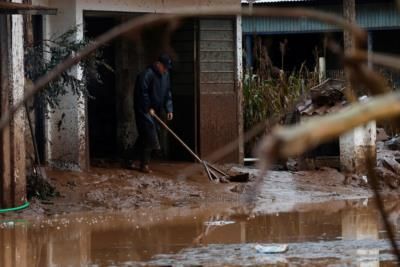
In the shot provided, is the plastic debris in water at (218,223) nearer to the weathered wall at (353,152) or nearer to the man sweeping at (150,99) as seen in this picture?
the man sweeping at (150,99)

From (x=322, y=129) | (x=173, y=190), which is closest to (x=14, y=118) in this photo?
(x=173, y=190)

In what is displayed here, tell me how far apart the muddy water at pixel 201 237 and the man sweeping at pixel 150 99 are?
2.23 metres

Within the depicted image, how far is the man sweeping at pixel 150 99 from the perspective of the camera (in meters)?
15.3

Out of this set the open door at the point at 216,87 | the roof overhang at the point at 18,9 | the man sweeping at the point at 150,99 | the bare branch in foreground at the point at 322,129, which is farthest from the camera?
the open door at the point at 216,87

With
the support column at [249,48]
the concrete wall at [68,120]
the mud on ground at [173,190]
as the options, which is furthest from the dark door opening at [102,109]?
the support column at [249,48]

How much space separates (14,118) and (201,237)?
9.30 feet

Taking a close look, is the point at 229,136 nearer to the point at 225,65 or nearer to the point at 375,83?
the point at 225,65

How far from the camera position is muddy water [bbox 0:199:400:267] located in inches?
362

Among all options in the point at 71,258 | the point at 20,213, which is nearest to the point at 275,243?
the point at 71,258

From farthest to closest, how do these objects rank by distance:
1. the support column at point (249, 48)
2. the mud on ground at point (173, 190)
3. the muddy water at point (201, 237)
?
the support column at point (249, 48)
the mud on ground at point (173, 190)
the muddy water at point (201, 237)

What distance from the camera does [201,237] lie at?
35.1 feet

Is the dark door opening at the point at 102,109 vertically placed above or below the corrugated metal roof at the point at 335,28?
below

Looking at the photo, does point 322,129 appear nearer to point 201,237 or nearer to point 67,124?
point 201,237

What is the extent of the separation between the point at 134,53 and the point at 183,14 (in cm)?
1533
